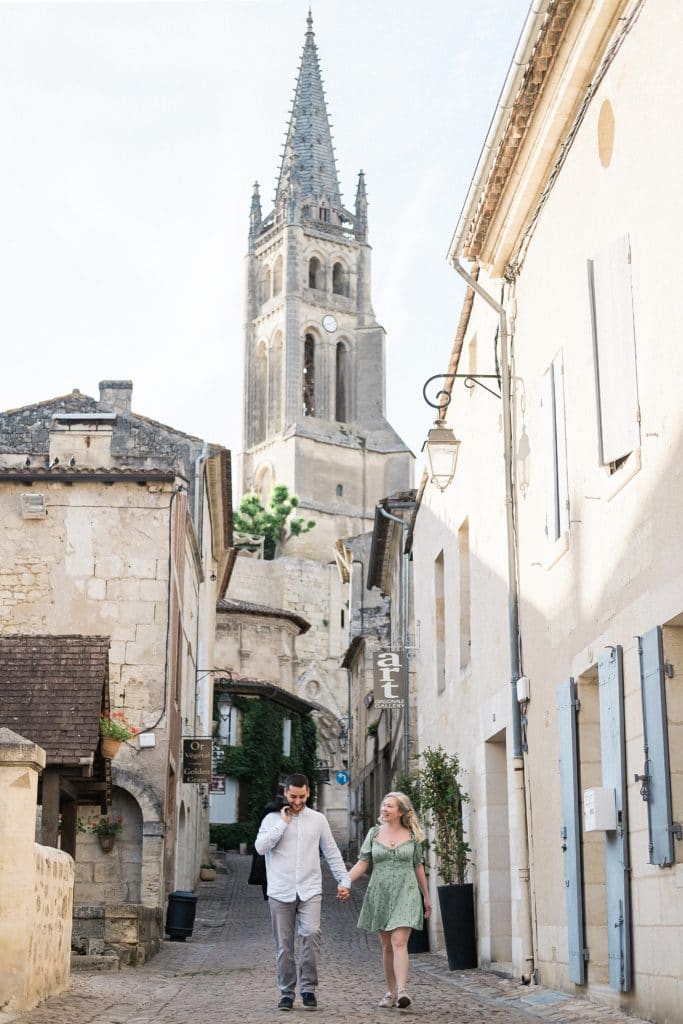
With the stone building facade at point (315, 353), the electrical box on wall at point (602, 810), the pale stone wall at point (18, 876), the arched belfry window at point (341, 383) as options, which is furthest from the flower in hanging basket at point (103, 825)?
the arched belfry window at point (341, 383)

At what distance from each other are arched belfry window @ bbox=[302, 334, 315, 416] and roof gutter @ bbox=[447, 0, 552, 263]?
82.2 meters

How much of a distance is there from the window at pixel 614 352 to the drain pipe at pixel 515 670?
3034mm

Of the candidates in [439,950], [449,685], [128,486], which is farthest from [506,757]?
[128,486]

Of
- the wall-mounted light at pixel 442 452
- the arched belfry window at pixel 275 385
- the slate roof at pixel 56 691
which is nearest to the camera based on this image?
the wall-mounted light at pixel 442 452

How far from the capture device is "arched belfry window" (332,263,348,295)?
9906 centimetres

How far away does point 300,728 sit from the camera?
4822 cm

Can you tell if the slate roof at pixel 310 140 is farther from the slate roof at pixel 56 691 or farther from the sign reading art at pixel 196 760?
the slate roof at pixel 56 691

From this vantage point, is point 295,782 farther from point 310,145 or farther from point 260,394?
point 310,145

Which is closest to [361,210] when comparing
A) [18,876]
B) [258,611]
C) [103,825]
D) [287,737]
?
[258,611]

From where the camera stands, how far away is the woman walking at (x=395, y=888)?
8.94 meters

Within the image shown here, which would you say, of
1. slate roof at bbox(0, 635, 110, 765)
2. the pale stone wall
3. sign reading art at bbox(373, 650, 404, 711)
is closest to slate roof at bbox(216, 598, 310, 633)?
sign reading art at bbox(373, 650, 404, 711)

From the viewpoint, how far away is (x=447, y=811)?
14438 mm

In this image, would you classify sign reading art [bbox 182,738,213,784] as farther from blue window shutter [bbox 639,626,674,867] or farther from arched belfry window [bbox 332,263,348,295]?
arched belfry window [bbox 332,263,348,295]

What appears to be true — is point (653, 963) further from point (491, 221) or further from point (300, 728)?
point (300, 728)
